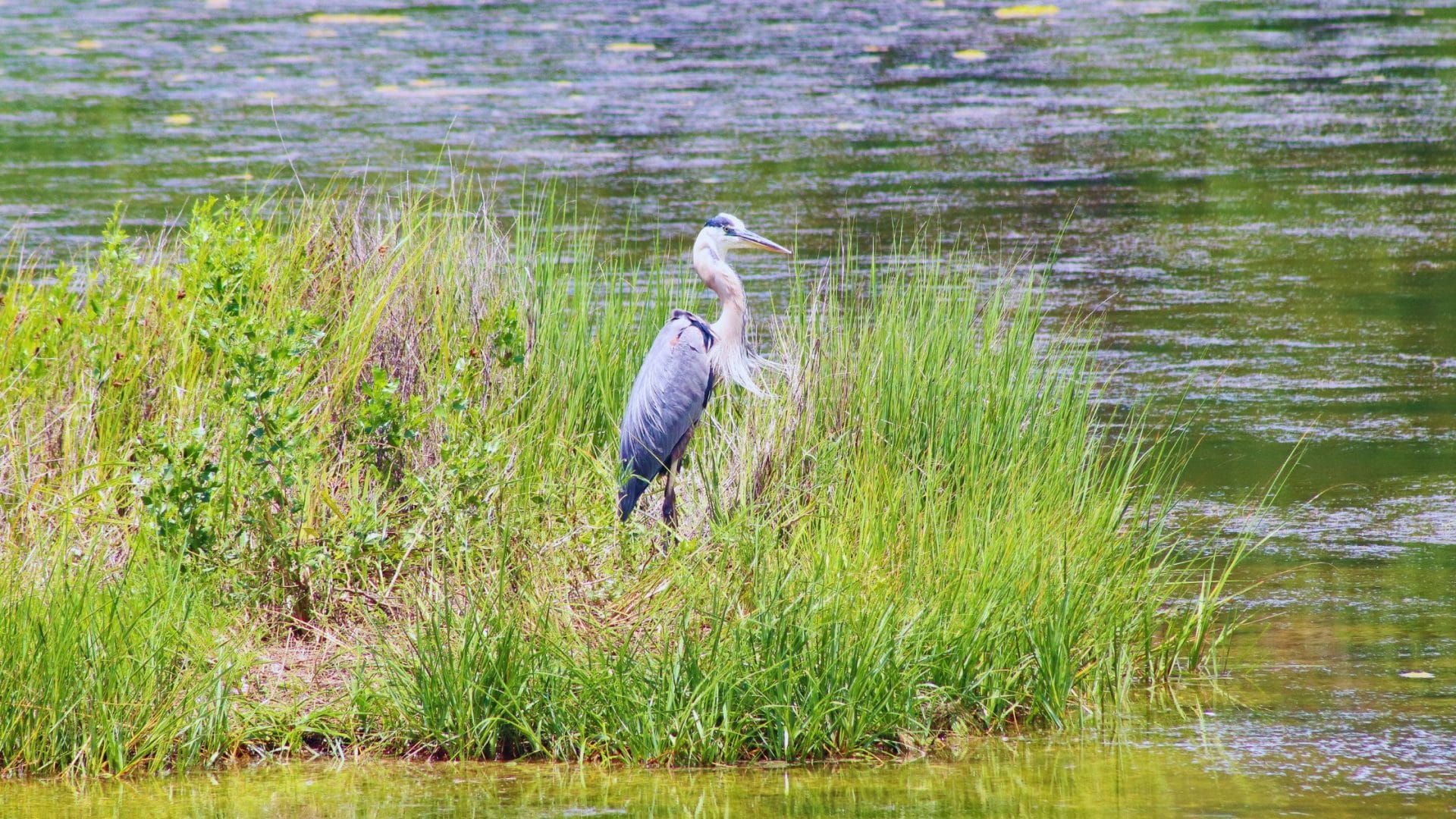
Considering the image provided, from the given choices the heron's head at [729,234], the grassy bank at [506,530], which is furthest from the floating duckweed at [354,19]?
the heron's head at [729,234]

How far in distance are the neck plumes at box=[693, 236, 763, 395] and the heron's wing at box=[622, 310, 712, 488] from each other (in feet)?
0.21

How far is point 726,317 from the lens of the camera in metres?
5.75

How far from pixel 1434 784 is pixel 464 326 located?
10.6 ft

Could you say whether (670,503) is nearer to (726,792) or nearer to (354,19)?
(726,792)

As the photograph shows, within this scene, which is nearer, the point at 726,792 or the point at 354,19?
the point at 726,792

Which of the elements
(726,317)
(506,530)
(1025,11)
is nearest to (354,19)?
(1025,11)

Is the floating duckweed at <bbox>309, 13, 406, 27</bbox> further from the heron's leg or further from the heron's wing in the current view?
the heron's leg

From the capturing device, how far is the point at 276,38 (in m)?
19.5

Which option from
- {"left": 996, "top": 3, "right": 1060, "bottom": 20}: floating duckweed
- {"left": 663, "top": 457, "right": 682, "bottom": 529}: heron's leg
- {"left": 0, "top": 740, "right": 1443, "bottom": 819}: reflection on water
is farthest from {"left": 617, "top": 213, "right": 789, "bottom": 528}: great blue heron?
{"left": 996, "top": 3, "right": 1060, "bottom": 20}: floating duckweed

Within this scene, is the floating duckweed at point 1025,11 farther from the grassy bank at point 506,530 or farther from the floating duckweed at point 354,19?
the grassy bank at point 506,530

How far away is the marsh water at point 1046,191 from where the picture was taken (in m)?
4.25

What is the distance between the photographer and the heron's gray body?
17.8 ft

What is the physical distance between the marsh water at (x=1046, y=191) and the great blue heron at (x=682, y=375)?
1.35 metres

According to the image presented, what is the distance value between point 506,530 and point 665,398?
3.08ft
